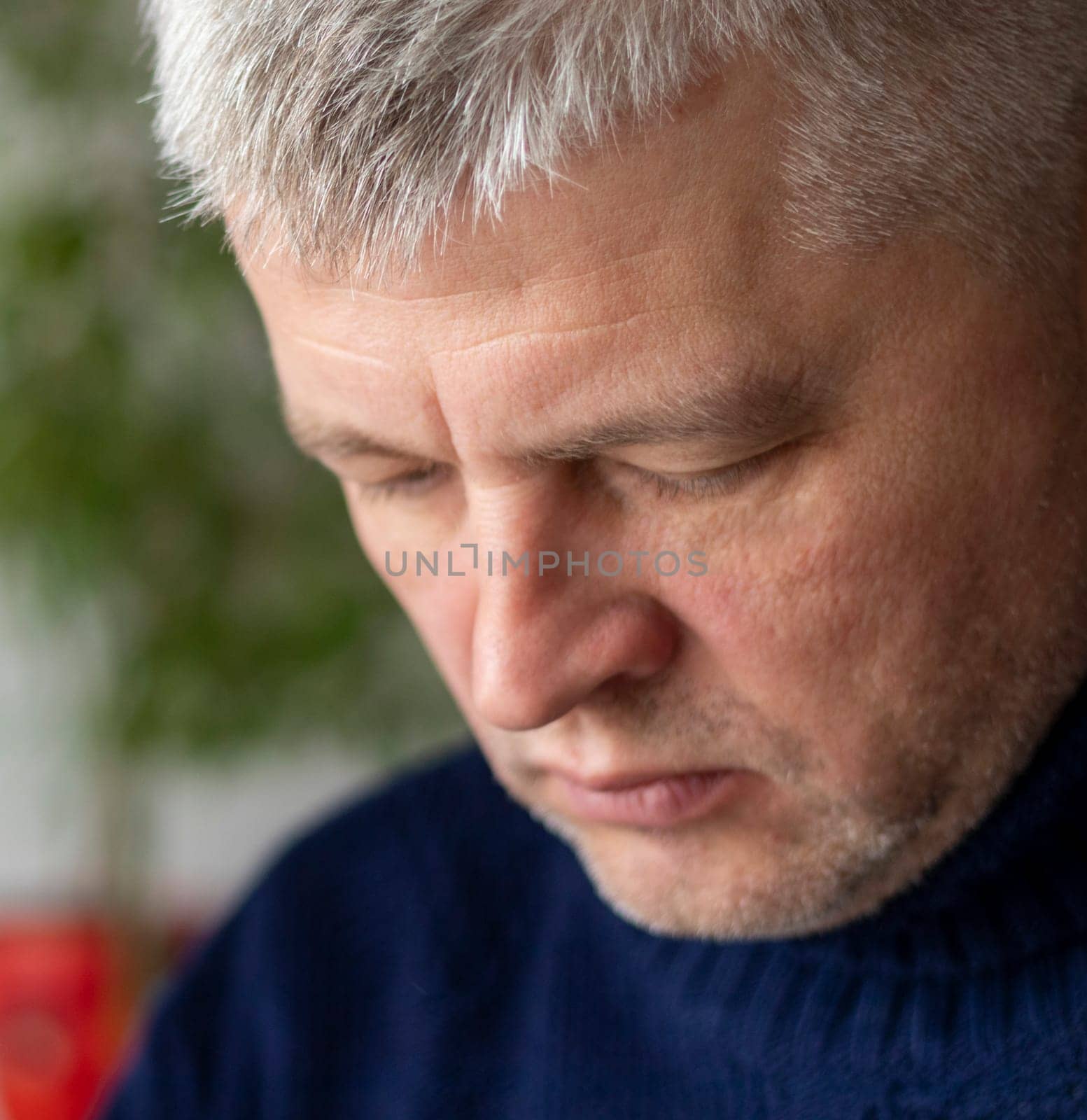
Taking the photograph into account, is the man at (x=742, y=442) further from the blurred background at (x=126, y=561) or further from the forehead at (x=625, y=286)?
the blurred background at (x=126, y=561)

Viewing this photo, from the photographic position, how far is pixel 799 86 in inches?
25.2

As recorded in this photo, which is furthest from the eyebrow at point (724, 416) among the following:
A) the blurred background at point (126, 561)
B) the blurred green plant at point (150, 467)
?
the blurred background at point (126, 561)

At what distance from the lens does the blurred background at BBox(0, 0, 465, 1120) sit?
1659 mm

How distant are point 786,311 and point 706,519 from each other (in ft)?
0.42

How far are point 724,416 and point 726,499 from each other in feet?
0.21

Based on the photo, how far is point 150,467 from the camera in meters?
1.75

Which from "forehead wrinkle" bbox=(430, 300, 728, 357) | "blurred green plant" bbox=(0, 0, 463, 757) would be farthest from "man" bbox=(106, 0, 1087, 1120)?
"blurred green plant" bbox=(0, 0, 463, 757)

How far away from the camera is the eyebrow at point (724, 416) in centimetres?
67

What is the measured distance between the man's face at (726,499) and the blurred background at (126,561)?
3.22 feet

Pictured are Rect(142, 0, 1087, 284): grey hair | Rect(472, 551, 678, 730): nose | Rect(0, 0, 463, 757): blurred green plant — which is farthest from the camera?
Rect(0, 0, 463, 757): blurred green plant

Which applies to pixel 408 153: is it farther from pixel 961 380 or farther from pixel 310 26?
pixel 961 380

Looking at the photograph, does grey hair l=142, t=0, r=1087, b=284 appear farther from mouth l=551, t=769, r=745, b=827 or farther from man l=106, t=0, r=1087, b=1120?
mouth l=551, t=769, r=745, b=827

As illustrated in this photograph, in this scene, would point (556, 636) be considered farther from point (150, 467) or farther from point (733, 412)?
point (150, 467)

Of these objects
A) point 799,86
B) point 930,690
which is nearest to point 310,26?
point 799,86
